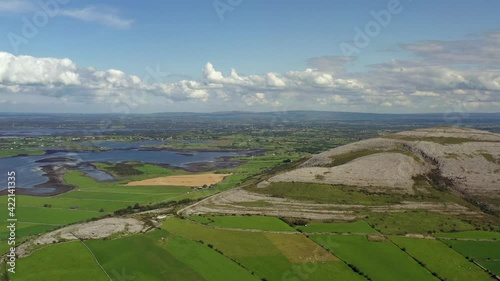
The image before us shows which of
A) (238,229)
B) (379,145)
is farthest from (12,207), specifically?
(379,145)

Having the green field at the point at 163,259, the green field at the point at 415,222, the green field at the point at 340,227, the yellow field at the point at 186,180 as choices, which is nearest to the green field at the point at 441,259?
the green field at the point at 415,222

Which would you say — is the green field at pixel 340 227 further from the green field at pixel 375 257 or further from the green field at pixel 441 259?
the green field at pixel 441 259

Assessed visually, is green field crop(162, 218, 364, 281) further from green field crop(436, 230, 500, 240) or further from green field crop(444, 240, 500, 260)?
green field crop(436, 230, 500, 240)

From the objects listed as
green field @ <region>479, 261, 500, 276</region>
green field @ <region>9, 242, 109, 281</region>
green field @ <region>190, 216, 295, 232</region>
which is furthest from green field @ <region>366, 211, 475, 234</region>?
green field @ <region>9, 242, 109, 281</region>

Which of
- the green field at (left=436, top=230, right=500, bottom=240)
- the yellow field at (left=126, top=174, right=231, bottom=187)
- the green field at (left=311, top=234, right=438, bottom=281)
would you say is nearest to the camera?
the green field at (left=311, top=234, right=438, bottom=281)

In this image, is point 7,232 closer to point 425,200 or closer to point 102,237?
point 102,237
